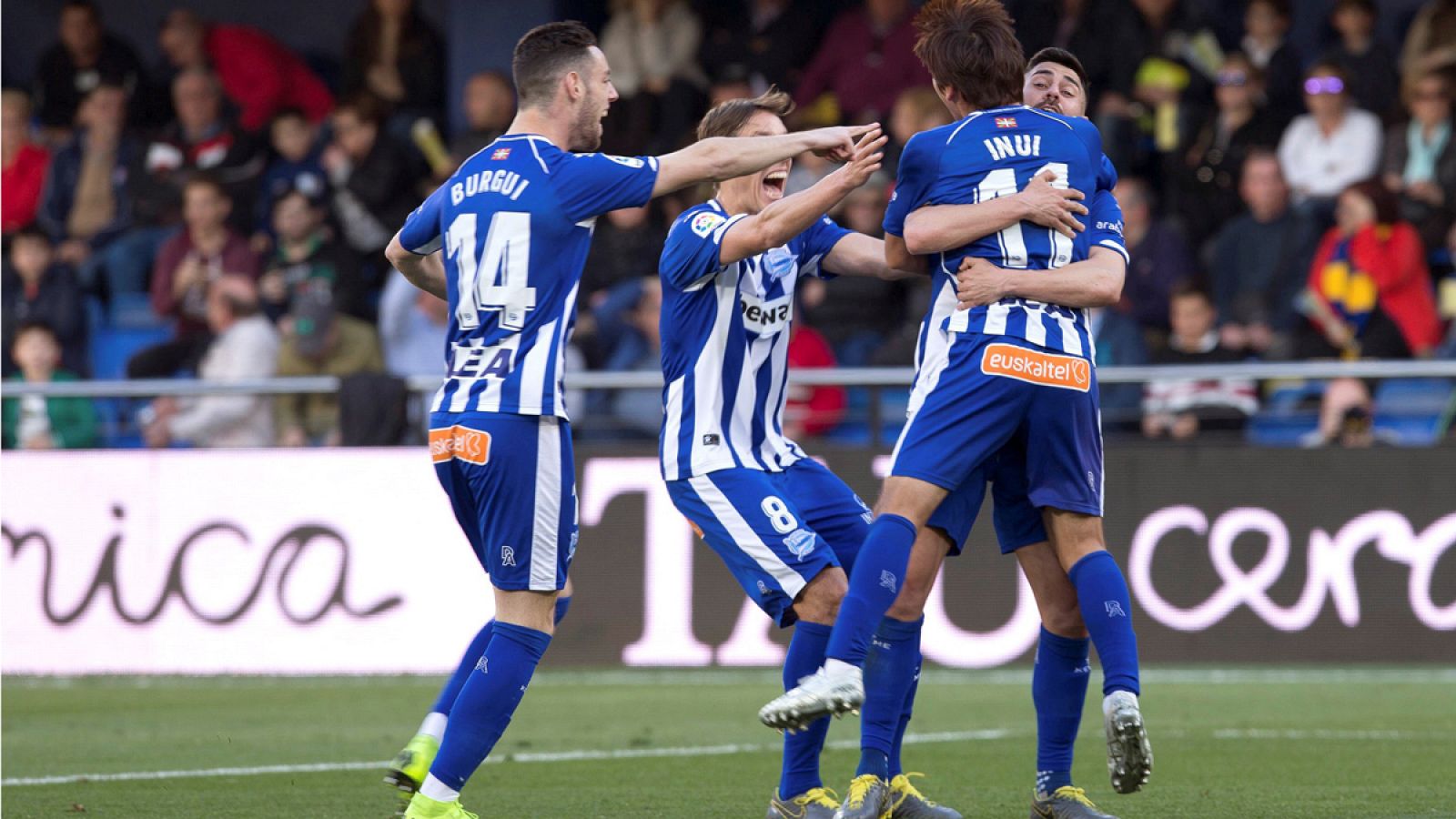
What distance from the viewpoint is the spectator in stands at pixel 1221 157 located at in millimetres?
13328

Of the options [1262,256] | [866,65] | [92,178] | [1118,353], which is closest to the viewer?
[1118,353]

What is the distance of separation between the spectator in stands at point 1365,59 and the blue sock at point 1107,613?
875 cm

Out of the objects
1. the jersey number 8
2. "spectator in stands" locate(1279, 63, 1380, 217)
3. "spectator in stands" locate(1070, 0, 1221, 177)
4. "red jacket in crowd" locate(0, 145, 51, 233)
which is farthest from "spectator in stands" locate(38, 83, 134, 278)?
the jersey number 8

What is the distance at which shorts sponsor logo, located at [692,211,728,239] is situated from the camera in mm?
5789

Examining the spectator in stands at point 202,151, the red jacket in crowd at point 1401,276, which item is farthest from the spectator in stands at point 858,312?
the spectator in stands at point 202,151

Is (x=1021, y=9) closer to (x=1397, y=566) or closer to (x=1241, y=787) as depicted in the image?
(x=1397, y=566)

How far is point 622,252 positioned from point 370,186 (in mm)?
2259

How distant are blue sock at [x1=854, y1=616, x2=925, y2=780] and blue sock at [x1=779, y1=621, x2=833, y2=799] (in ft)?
0.47

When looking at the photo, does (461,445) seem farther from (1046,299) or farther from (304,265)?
(304,265)

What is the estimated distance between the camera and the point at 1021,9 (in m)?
14.5

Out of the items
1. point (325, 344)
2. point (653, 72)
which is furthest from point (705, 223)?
point (653, 72)

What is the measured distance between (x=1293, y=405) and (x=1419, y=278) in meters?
1.45

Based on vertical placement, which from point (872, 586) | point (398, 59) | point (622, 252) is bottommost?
point (872, 586)

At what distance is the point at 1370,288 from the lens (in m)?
12.1
